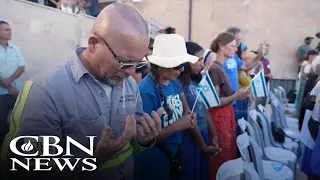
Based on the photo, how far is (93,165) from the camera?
1.07 meters

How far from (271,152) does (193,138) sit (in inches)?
50.6

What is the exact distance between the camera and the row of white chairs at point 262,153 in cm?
185

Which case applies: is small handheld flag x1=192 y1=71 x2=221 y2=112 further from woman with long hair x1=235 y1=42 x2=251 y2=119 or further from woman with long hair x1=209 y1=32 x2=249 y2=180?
woman with long hair x1=235 y1=42 x2=251 y2=119

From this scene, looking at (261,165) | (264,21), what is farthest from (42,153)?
(264,21)

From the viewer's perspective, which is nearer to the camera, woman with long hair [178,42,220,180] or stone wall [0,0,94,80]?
woman with long hair [178,42,220,180]

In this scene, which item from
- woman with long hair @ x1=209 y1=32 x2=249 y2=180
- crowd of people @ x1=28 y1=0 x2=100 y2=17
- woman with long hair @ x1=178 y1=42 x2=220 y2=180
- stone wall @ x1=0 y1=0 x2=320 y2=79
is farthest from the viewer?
stone wall @ x1=0 y1=0 x2=320 y2=79

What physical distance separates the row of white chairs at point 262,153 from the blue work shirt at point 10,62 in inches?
106

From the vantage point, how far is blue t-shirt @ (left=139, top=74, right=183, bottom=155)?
5.69 ft

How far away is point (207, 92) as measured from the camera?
2402 mm

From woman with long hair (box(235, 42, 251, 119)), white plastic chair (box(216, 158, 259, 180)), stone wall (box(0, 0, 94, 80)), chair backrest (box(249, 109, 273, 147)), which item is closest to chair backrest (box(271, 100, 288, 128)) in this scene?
woman with long hair (box(235, 42, 251, 119))

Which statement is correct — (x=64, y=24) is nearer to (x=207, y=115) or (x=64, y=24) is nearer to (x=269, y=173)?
(x=207, y=115)

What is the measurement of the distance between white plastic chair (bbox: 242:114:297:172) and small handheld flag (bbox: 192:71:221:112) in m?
0.39

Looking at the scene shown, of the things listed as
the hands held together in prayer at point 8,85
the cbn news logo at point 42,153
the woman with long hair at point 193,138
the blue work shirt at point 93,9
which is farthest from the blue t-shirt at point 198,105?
the blue work shirt at point 93,9

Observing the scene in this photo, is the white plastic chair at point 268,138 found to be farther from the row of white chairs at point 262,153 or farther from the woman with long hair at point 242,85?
the woman with long hair at point 242,85
